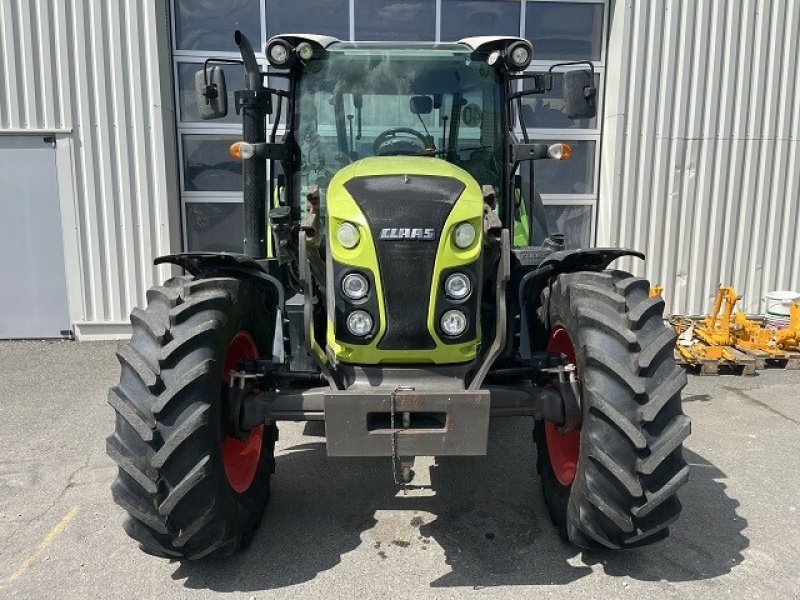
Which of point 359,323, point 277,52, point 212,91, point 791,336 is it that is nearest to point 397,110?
point 277,52

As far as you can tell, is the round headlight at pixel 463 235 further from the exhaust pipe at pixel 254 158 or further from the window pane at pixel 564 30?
the window pane at pixel 564 30

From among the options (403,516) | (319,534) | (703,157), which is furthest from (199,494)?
(703,157)

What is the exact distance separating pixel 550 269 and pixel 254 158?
185 cm

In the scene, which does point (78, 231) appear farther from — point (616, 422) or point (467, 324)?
point (616, 422)

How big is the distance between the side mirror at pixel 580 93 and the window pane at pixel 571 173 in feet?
13.5

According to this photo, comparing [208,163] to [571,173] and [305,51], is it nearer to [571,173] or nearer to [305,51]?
[305,51]

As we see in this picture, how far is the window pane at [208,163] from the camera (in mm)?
7582

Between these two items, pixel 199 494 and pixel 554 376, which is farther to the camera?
pixel 554 376

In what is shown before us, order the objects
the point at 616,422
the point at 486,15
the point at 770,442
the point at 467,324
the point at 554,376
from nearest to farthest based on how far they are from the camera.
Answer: the point at 616,422 → the point at 467,324 → the point at 554,376 → the point at 770,442 → the point at 486,15

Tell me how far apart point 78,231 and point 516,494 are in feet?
19.4

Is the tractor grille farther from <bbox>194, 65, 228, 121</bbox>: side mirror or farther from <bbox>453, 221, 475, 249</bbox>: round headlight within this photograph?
<bbox>194, 65, 228, 121</bbox>: side mirror

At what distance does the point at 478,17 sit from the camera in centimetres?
771

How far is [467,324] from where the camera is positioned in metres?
2.78

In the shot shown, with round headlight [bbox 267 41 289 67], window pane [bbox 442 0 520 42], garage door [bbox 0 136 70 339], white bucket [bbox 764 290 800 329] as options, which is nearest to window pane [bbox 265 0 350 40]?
window pane [bbox 442 0 520 42]
